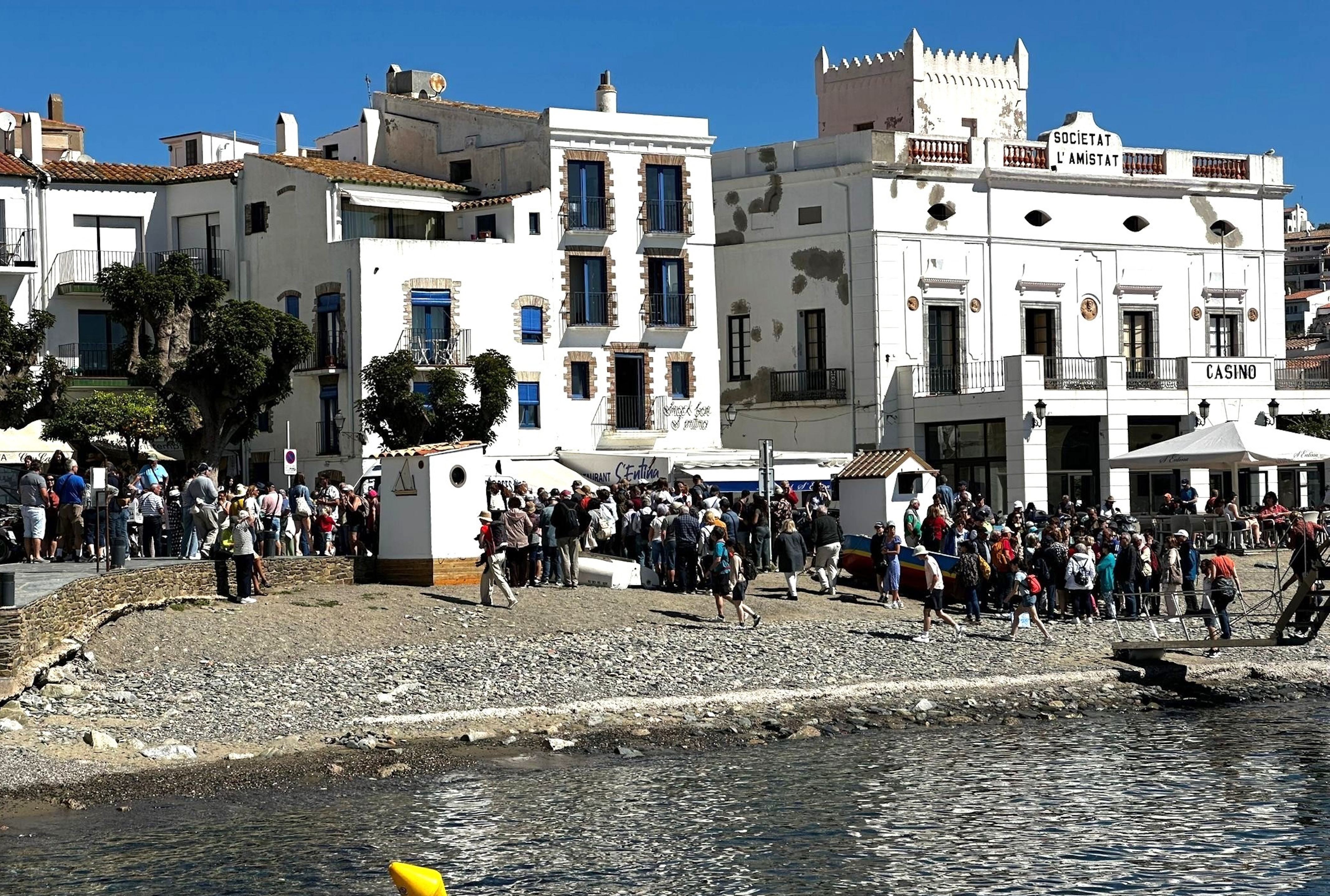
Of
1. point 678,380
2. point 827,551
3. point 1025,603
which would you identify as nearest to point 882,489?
point 827,551

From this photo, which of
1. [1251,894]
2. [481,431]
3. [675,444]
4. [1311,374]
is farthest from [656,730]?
[1311,374]

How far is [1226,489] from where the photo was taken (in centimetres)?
5069

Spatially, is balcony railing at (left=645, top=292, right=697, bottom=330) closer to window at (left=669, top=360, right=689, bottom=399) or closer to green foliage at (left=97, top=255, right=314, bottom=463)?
window at (left=669, top=360, right=689, bottom=399)

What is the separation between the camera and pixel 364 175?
50.0m

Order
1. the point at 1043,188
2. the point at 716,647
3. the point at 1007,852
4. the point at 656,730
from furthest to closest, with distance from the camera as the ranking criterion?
1. the point at 1043,188
2. the point at 716,647
3. the point at 656,730
4. the point at 1007,852

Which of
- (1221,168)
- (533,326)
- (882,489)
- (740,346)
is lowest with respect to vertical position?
(882,489)

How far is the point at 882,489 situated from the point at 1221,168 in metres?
23.2

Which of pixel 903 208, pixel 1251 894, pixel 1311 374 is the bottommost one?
pixel 1251 894

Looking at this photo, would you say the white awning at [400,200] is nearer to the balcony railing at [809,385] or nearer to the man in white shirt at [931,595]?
the balcony railing at [809,385]

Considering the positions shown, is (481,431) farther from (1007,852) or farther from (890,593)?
(1007,852)

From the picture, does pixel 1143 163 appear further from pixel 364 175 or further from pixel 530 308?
pixel 364 175

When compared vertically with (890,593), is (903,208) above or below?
above

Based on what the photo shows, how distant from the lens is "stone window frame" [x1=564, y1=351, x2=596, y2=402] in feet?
164

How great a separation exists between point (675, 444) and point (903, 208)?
874 centimetres
